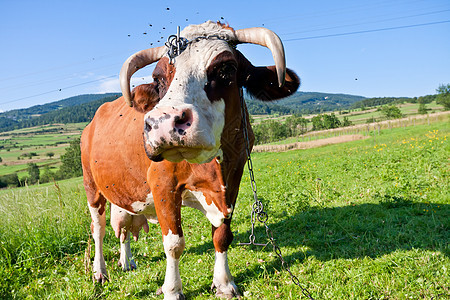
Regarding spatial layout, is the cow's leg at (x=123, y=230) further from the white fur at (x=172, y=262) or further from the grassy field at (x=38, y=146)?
the grassy field at (x=38, y=146)

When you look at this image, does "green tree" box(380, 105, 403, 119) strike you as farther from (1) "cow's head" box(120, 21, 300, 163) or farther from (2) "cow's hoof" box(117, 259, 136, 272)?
(1) "cow's head" box(120, 21, 300, 163)

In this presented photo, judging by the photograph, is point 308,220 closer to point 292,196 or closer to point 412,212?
point 292,196

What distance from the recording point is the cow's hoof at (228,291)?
3.43 m

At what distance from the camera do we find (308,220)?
5320mm

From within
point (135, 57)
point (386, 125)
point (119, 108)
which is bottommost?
point (386, 125)

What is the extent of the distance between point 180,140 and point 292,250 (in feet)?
10.3

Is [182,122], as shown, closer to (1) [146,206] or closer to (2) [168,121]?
(2) [168,121]

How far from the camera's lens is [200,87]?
2264 mm

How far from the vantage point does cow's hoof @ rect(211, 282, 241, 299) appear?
3.43m

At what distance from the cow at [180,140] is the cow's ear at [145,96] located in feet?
0.04

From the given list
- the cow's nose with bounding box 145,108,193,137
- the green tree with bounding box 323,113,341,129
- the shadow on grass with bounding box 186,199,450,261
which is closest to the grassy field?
the green tree with bounding box 323,113,341,129

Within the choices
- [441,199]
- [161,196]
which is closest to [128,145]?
[161,196]

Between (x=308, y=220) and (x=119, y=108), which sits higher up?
(x=119, y=108)

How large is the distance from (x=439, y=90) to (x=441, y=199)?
90688 millimetres
